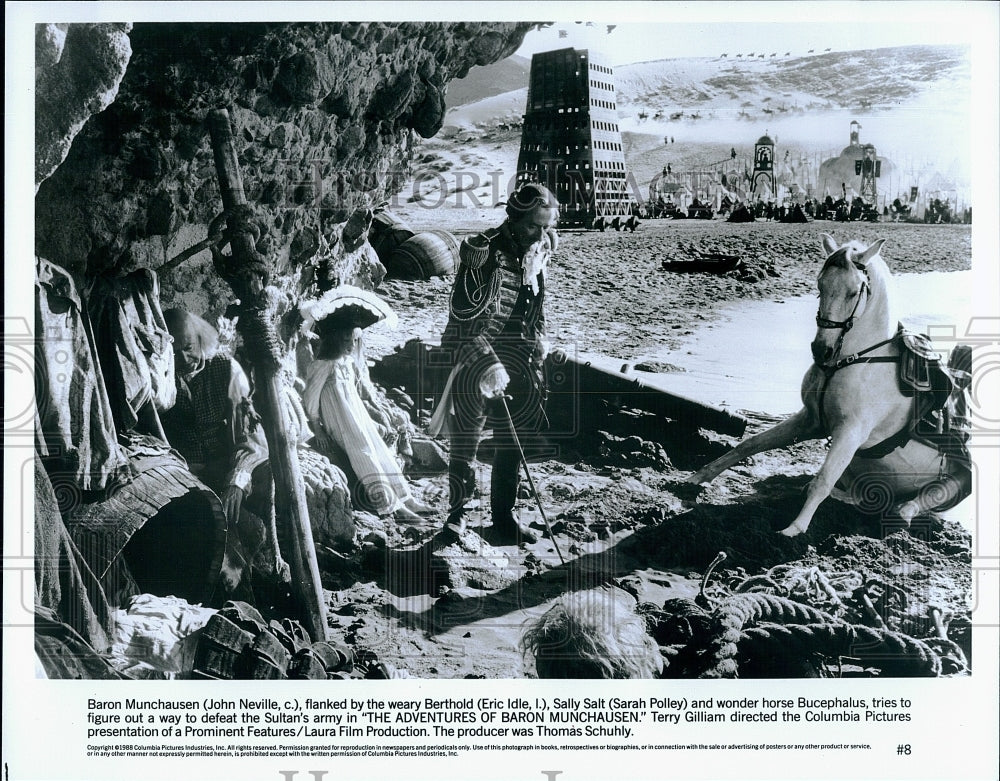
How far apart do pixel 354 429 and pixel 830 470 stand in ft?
7.76

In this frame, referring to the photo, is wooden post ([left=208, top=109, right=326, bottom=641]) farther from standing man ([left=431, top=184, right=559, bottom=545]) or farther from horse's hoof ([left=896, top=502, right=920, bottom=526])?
horse's hoof ([left=896, top=502, right=920, bottom=526])

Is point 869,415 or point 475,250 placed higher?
point 475,250

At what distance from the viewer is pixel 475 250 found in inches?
183

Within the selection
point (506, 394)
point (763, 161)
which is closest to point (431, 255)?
point (506, 394)

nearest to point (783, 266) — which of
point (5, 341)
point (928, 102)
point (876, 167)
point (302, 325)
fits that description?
point (876, 167)

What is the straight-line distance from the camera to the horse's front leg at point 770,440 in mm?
4609

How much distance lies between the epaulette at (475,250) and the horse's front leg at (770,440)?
1510mm

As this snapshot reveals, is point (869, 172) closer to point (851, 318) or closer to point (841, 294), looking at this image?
point (841, 294)

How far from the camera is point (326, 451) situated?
4.63 m

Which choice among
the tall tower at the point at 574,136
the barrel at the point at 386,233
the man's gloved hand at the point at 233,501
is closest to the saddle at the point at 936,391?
the tall tower at the point at 574,136

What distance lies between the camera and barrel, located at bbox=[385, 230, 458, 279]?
4633 mm
